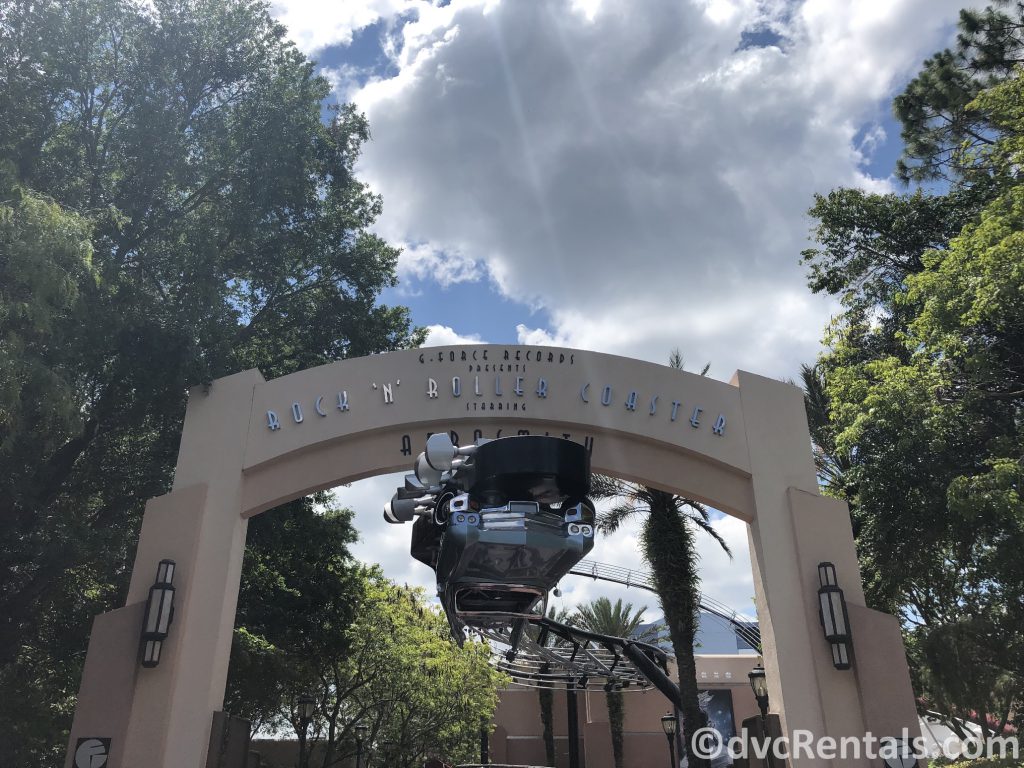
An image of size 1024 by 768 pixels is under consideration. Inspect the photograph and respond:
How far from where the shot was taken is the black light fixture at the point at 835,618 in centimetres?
966

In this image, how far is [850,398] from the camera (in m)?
14.8

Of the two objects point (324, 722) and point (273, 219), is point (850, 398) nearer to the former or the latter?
point (273, 219)

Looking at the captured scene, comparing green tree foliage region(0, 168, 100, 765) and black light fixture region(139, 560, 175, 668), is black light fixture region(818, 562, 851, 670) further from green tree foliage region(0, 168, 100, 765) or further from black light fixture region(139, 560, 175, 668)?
green tree foliage region(0, 168, 100, 765)

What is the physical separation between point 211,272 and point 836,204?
1275 centimetres

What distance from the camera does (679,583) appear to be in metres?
14.1

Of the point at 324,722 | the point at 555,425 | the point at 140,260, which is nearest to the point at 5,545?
the point at 140,260

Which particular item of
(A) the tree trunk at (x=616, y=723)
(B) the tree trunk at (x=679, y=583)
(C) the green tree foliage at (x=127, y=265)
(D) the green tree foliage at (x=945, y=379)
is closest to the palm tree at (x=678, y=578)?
(B) the tree trunk at (x=679, y=583)

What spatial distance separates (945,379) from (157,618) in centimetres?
1253

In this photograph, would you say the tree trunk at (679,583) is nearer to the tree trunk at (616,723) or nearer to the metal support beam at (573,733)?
the metal support beam at (573,733)

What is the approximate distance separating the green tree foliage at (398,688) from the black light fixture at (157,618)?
953 centimetres

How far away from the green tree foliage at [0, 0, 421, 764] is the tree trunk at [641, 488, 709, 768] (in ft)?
22.3

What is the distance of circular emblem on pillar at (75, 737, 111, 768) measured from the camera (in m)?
8.95

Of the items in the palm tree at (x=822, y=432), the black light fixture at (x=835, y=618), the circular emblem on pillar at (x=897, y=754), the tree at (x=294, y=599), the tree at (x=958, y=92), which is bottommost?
the circular emblem on pillar at (x=897, y=754)

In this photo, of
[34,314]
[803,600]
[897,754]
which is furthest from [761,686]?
[34,314]
